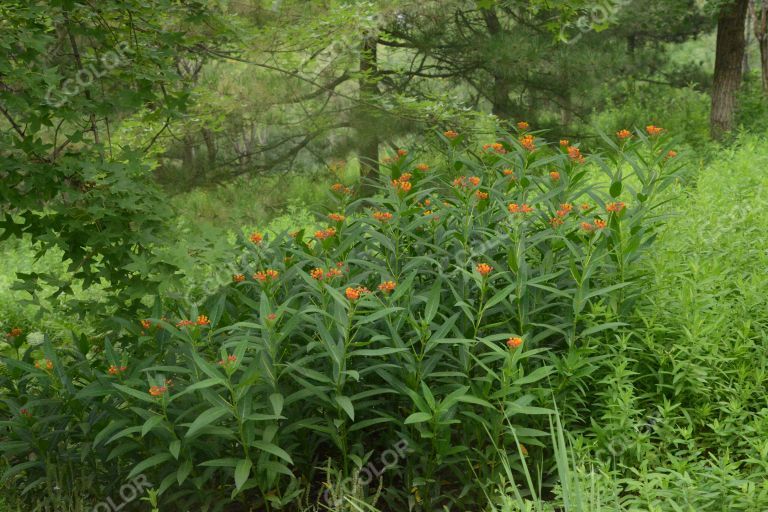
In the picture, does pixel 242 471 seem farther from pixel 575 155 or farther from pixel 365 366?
pixel 575 155

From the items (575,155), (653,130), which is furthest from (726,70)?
(575,155)

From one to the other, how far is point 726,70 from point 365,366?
983 cm

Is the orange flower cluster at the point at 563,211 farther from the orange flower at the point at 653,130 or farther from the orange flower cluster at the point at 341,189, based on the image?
the orange flower cluster at the point at 341,189

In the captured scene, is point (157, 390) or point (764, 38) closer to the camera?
point (157, 390)

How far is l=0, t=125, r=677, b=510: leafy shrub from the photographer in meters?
2.39

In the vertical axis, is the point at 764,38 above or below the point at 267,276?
above

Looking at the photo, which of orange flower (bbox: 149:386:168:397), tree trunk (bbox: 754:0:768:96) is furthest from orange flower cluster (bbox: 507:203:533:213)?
tree trunk (bbox: 754:0:768:96)

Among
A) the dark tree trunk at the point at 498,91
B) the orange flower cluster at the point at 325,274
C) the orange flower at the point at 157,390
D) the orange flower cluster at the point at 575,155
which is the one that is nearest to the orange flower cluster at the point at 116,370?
the orange flower at the point at 157,390

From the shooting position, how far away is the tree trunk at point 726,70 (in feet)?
32.9

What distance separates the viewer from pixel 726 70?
33.7ft

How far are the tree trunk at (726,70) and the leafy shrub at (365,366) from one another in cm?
829

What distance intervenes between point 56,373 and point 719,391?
111 inches

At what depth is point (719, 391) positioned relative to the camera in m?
2.75

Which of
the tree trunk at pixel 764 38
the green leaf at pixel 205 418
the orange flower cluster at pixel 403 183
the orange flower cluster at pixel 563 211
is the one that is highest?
the tree trunk at pixel 764 38
